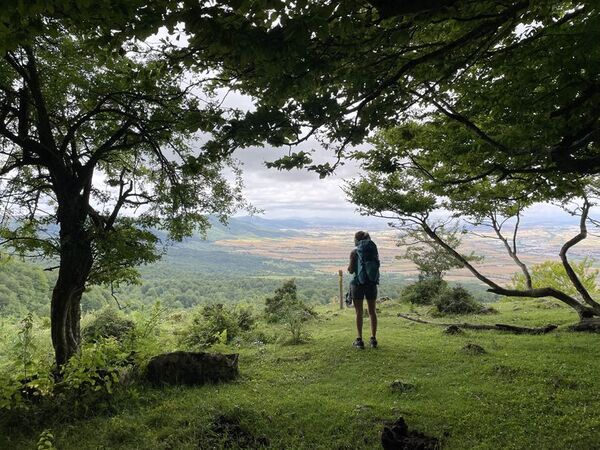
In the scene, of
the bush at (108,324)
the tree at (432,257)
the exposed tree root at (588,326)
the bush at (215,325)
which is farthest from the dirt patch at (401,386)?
the tree at (432,257)

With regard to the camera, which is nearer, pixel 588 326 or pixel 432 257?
pixel 588 326

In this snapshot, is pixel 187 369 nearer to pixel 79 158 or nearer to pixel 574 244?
pixel 79 158

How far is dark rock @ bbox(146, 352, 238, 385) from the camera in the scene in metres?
7.04

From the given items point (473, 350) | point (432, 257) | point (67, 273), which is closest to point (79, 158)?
point (67, 273)

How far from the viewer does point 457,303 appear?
16.4 metres

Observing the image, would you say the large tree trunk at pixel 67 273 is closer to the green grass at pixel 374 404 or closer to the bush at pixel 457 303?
the green grass at pixel 374 404

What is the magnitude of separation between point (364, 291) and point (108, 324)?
9.55 metres

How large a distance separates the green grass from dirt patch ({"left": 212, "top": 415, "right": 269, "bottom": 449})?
0.09 ft

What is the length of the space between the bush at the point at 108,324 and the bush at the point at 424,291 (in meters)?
14.5

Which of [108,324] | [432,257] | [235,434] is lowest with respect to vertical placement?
[108,324]

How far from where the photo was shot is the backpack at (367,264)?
8.69 metres

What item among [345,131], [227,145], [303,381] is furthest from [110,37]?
[303,381]

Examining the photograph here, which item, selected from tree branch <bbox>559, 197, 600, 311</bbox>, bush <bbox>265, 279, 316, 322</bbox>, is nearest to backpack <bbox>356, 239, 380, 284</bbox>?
tree branch <bbox>559, 197, 600, 311</bbox>

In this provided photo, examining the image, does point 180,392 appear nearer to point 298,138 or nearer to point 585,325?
point 298,138
